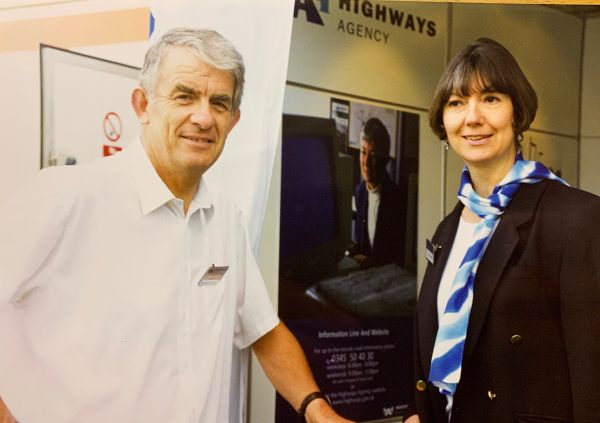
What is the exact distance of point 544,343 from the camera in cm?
141

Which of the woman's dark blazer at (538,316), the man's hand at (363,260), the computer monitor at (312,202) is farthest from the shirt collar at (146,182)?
→ the woman's dark blazer at (538,316)

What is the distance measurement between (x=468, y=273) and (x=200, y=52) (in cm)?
85

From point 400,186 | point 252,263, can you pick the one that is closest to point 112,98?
point 252,263

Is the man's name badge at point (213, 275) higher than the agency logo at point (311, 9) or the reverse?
the reverse

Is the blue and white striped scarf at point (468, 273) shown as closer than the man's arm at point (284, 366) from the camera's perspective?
Yes

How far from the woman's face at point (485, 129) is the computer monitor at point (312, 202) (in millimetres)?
366

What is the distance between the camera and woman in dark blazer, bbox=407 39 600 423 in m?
1.40

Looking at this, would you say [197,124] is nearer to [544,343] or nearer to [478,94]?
[478,94]

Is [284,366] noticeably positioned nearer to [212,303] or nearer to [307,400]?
[307,400]

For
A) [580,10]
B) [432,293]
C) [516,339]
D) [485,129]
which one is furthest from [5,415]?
[580,10]

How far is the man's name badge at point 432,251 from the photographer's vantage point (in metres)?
1.61

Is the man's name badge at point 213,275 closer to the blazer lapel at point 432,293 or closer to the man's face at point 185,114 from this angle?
the man's face at point 185,114

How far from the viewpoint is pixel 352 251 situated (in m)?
1.76

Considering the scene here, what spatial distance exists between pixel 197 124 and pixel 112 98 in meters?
0.27
